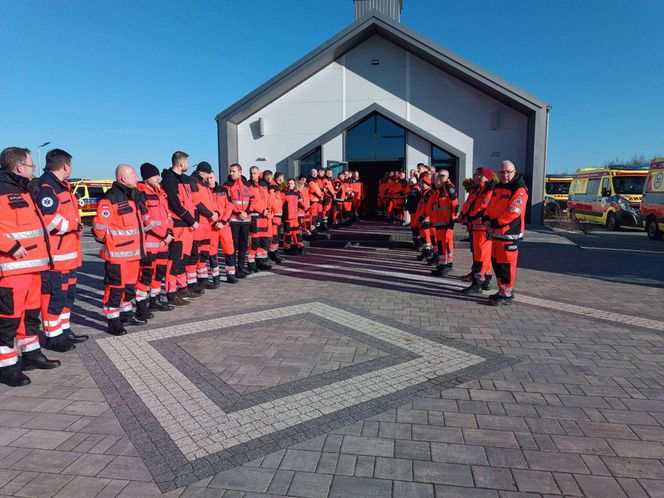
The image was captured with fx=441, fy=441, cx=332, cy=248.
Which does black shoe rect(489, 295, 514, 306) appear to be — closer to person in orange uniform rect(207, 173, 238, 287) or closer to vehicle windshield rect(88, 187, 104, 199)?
person in orange uniform rect(207, 173, 238, 287)

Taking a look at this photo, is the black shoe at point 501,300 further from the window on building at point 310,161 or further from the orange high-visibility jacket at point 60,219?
the window on building at point 310,161

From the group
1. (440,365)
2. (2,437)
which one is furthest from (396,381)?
(2,437)

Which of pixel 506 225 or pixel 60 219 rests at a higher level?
pixel 60 219

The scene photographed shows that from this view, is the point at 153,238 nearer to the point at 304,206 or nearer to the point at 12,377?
the point at 12,377

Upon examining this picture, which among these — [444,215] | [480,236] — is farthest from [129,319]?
[444,215]

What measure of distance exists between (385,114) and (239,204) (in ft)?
38.8

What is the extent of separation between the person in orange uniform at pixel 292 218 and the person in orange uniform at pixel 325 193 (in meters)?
3.42

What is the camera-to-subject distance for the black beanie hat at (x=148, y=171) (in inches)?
250

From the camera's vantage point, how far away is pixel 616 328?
5.63 meters

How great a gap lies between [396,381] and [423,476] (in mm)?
1378

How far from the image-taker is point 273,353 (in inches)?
189

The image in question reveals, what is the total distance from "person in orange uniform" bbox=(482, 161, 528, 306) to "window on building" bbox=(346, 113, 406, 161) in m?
12.4

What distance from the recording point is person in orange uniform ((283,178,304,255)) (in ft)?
36.2

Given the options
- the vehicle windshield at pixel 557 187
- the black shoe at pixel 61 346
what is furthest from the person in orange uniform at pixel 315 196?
the vehicle windshield at pixel 557 187
